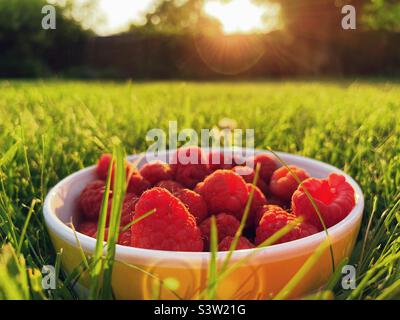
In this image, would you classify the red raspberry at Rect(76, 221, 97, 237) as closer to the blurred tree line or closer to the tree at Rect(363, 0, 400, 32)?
the blurred tree line

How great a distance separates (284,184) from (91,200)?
412 millimetres

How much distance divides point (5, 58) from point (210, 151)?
416 inches

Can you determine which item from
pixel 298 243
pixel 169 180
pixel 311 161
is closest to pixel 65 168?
pixel 169 180

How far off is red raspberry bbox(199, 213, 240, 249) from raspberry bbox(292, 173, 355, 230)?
0.12 m

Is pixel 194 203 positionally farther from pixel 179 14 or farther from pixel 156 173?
pixel 179 14

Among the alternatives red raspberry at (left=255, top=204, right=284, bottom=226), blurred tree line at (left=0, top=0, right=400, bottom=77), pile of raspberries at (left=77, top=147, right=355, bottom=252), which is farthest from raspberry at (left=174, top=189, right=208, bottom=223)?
blurred tree line at (left=0, top=0, right=400, bottom=77)

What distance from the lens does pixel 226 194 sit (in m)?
0.88

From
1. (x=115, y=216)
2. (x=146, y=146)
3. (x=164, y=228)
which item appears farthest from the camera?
(x=146, y=146)

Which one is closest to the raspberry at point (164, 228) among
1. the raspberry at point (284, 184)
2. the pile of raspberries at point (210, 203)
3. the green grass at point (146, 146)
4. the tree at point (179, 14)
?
the pile of raspberries at point (210, 203)

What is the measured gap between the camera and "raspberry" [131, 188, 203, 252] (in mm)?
697

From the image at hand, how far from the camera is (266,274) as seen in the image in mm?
663

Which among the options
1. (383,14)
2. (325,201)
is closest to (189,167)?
(325,201)
